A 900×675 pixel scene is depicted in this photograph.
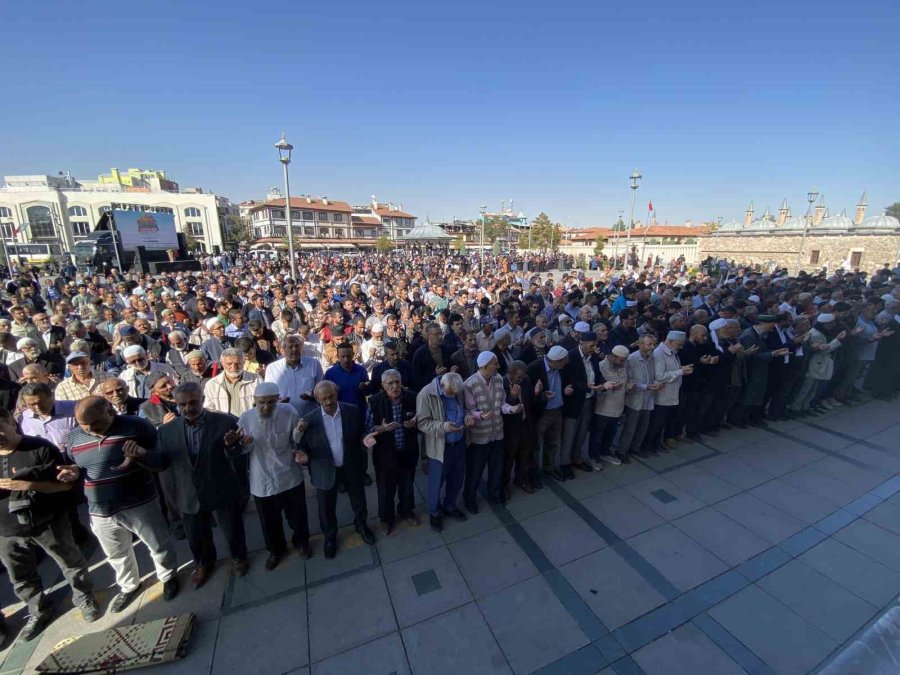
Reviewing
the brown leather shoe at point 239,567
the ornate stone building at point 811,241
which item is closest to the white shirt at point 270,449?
the brown leather shoe at point 239,567

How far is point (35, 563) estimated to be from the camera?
3111mm

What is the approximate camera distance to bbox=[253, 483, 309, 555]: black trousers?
3.57 metres

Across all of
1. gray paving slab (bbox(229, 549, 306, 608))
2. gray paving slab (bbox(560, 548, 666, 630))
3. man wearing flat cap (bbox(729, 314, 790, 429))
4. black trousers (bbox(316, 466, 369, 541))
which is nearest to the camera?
gray paving slab (bbox(560, 548, 666, 630))

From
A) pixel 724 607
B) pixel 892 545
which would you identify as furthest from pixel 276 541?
pixel 892 545

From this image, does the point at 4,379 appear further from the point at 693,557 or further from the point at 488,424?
the point at 693,557

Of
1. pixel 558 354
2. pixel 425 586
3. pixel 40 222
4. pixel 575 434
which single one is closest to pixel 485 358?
pixel 558 354

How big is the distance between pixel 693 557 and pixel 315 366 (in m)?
4.62

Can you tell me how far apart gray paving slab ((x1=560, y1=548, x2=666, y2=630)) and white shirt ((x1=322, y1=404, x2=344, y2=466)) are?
244 cm

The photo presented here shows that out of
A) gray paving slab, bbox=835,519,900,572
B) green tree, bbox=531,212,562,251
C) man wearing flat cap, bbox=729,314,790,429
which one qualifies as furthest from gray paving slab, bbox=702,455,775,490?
green tree, bbox=531,212,562,251

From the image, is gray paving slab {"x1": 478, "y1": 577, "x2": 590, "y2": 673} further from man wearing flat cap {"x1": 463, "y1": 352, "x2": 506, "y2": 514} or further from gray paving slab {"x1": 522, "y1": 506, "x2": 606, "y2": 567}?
man wearing flat cap {"x1": 463, "y1": 352, "x2": 506, "y2": 514}

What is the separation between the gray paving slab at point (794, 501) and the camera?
4.45 m

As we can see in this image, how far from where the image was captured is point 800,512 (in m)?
4.49

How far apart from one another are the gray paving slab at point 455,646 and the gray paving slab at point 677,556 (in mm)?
1864

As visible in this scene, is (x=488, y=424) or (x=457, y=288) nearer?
(x=488, y=424)
